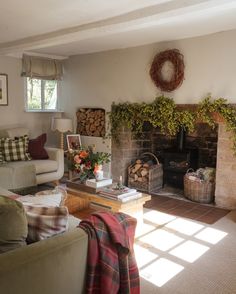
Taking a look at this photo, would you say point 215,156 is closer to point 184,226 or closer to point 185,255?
point 184,226

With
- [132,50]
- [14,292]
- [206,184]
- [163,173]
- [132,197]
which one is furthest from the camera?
[163,173]

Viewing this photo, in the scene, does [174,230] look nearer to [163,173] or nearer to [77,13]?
[163,173]

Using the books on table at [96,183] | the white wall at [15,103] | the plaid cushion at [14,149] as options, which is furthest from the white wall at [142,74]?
the books on table at [96,183]

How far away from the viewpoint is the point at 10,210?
1.46 m

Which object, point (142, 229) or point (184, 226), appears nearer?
point (142, 229)

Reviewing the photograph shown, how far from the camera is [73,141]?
5508 millimetres

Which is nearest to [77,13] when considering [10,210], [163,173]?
[10,210]

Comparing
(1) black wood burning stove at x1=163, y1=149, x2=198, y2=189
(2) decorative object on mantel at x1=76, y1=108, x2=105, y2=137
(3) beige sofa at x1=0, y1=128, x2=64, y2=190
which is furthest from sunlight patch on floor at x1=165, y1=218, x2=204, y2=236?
(2) decorative object on mantel at x1=76, y1=108, x2=105, y2=137

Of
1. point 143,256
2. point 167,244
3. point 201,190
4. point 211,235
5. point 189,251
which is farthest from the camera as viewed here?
point 201,190

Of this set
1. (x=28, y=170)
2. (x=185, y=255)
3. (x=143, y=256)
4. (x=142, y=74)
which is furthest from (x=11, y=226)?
(x=142, y=74)

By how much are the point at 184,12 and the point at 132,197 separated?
1768 millimetres

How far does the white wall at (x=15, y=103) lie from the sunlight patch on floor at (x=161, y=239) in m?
3.38

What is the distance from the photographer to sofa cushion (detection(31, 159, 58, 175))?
4572mm

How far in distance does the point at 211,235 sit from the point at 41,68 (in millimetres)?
4060
